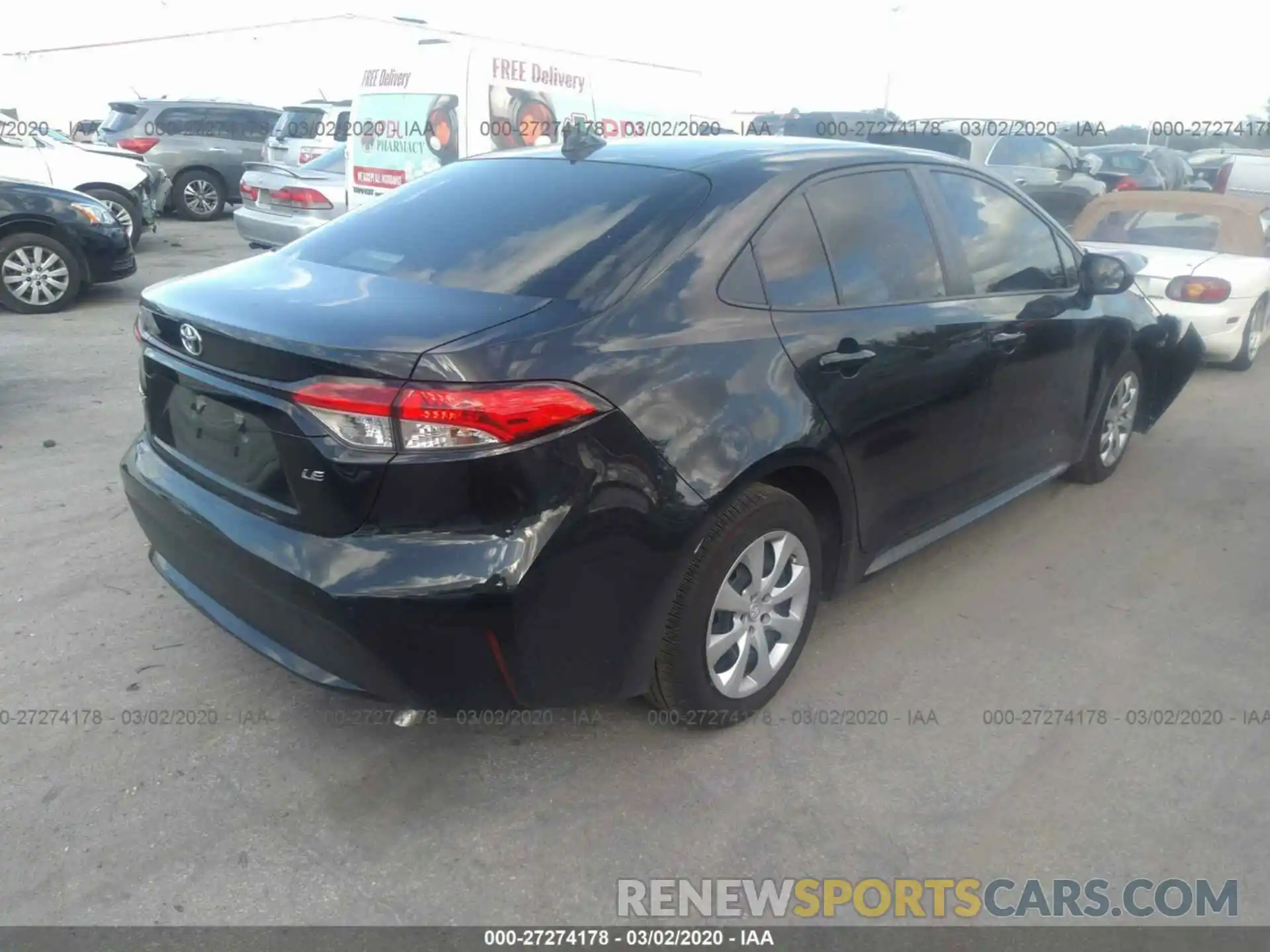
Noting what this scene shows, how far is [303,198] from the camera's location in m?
10.2

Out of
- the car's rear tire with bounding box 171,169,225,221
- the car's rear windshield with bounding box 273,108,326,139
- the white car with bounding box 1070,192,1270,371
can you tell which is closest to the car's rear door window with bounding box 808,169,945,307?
the white car with bounding box 1070,192,1270,371

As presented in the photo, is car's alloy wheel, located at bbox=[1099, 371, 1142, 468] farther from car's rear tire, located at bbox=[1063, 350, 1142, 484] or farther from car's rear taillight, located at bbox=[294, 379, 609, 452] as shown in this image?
car's rear taillight, located at bbox=[294, 379, 609, 452]

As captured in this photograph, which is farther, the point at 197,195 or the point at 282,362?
the point at 197,195

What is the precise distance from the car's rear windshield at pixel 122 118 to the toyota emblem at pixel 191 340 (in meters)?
16.0

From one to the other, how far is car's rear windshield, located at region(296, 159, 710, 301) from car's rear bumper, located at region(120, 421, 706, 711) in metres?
0.67

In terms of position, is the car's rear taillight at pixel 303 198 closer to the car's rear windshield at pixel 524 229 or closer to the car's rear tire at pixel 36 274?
the car's rear tire at pixel 36 274

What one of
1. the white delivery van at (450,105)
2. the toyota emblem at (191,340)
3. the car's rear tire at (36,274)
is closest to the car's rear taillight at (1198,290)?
the white delivery van at (450,105)

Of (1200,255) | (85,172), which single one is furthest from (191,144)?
(1200,255)

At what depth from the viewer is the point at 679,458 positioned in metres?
2.67

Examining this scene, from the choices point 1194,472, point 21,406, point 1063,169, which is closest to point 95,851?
point 21,406

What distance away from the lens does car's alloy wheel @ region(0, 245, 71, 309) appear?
8.58m

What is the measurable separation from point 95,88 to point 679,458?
41.2 metres

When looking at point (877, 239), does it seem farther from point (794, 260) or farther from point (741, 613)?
point (741, 613)

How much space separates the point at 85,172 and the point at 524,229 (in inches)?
411
